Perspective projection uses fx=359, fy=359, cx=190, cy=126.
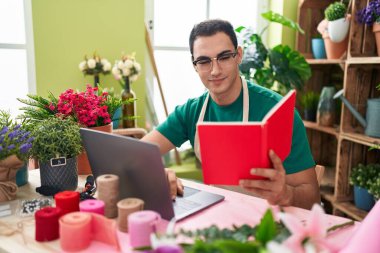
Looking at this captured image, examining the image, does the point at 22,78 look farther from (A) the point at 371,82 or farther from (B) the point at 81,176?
(A) the point at 371,82

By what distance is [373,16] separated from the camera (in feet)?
6.98

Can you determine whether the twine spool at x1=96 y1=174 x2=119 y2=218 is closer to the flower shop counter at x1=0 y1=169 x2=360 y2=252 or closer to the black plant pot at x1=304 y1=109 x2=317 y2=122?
the flower shop counter at x1=0 y1=169 x2=360 y2=252

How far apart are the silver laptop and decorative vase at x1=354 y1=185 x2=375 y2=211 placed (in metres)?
1.53

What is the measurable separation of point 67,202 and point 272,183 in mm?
570

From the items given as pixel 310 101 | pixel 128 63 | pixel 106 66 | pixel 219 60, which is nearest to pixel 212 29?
pixel 219 60

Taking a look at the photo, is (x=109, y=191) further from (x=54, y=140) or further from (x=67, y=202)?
(x=54, y=140)

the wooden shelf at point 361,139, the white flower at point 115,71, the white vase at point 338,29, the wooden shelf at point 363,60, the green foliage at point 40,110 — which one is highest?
the white vase at point 338,29

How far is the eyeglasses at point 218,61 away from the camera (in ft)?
4.74

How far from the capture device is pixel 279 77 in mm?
2754

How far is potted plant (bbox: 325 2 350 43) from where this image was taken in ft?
7.75

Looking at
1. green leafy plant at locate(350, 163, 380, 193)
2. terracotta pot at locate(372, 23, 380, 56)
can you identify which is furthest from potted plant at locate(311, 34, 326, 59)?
green leafy plant at locate(350, 163, 380, 193)

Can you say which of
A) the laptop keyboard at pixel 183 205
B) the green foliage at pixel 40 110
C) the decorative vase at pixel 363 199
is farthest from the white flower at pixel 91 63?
the decorative vase at pixel 363 199

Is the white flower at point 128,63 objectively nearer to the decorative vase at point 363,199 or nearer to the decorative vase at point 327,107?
the decorative vase at point 327,107

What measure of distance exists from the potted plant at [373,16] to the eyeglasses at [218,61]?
1.13 meters
